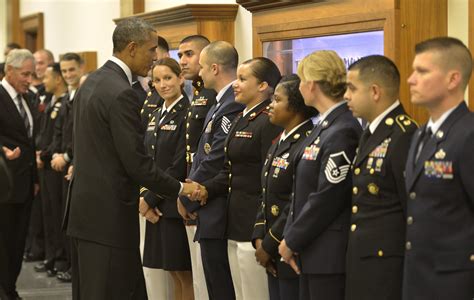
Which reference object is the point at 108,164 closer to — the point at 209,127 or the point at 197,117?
the point at 209,127

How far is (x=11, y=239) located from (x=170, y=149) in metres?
1.93

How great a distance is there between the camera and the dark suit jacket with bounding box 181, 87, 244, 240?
5070mm

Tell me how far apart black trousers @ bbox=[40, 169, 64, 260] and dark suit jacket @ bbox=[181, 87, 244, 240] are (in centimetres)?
328

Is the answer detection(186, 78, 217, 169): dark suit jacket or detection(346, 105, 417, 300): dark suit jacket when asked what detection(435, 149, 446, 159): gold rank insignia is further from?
detection(186, 78, 217, 169): dark suit jacket

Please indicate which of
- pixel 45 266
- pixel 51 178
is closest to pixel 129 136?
pixel 51 178

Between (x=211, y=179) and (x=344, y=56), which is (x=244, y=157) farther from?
(x=344, y=56)

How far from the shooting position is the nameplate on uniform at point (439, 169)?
3.31 m

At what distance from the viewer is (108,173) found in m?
4.39

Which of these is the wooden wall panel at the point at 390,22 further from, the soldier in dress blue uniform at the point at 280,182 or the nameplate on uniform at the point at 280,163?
the nameplate on uniform at the point at 280,163

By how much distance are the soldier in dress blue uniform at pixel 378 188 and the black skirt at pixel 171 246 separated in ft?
6.77

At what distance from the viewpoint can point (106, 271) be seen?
444 centimetres

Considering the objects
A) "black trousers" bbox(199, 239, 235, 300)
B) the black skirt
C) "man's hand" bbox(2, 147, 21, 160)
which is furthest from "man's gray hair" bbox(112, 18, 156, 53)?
"man's hand" bbox(2, 147, 21, 160)

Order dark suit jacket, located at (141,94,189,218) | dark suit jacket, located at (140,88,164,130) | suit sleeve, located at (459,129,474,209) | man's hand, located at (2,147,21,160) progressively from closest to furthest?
suit sleeve, located at (459,129,474,209)
dark suit jacket, located at (141,94,189,218)
dark suit jacket, located at (140,88,164,130)
man's hand, located at (2,147,21,160)

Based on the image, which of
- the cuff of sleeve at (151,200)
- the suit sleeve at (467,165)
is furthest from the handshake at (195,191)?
the suit sleeve at (467,165)
